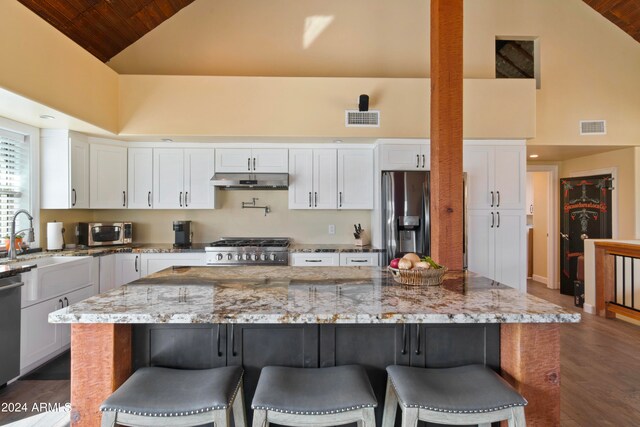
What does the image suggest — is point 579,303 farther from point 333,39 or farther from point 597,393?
point 333,39

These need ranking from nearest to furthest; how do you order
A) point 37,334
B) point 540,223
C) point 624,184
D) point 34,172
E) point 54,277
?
point 37,334 < point 54,277 < point 34,172 < point 624,184 < point 540,223

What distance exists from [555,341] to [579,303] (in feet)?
13.9

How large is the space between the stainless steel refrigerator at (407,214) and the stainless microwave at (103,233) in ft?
10.2

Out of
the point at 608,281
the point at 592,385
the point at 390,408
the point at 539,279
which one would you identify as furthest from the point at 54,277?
the point at 539,279

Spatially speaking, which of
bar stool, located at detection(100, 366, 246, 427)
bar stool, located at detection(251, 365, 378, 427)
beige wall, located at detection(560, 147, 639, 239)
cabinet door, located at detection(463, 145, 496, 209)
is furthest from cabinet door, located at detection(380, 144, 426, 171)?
beige wall, located at detection(560, 147, 639, 239)

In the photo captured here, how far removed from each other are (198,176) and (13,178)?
1704 millimetres

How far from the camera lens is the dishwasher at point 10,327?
237 centimetres

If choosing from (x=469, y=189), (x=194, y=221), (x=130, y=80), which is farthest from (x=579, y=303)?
(x=130, y=80)

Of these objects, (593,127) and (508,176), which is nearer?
(508,176)

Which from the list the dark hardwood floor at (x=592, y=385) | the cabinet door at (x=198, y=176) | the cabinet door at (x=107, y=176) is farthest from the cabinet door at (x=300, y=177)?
the dark hardwood floor at (x=592, y=385)

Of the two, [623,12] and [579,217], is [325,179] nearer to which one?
[579,217]

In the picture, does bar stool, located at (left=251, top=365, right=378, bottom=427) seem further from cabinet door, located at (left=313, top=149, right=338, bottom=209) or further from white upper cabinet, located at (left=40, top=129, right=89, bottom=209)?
white upper cabinet, located at (left=40, top=129, right=89, bottom=209)

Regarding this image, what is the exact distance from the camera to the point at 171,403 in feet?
3.88

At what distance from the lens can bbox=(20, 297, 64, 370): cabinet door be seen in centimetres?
261
